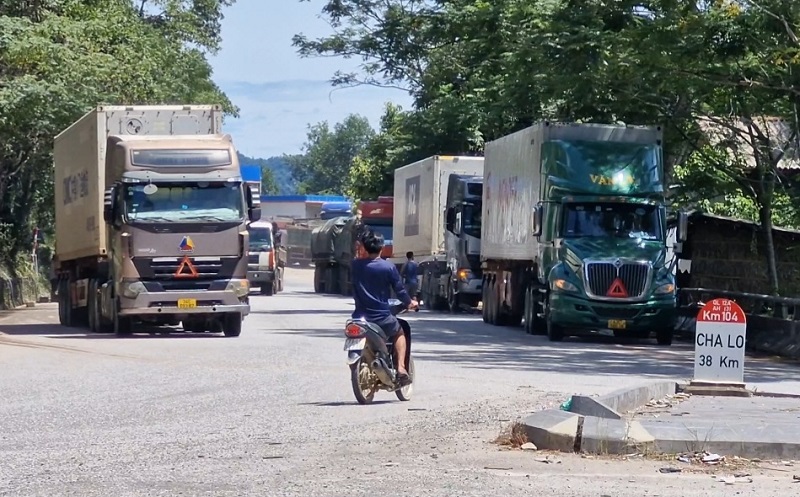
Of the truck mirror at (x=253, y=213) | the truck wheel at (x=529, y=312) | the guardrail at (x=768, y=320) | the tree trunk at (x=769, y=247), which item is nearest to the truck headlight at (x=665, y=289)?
the guardrail at (x=768, y=320)

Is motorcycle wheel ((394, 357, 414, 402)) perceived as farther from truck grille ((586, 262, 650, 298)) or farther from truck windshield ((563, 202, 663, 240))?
truck windshield ((563, 202, 663, 240))

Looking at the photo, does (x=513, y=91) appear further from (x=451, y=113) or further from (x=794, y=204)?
(x=451, y=113)

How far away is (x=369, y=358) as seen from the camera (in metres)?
14.2

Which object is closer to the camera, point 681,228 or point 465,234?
point 681,228

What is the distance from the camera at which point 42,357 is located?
2144 centimetres

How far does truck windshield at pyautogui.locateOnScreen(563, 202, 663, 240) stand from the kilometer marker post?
1105cm

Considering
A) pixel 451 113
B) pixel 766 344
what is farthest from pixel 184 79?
pixel 766 344

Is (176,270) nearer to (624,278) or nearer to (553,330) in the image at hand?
(553,330)

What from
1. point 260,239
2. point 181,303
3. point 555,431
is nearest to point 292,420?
point 555,431

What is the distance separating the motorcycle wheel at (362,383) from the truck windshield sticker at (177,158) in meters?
11.8

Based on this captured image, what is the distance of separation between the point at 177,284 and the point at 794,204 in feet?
38.5

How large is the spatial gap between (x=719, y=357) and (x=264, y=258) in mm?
39562

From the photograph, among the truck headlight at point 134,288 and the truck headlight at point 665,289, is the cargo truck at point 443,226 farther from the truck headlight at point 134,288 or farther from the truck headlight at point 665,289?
the truck headlight at point 134,288

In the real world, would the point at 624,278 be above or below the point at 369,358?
above
